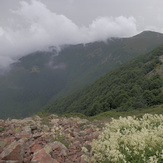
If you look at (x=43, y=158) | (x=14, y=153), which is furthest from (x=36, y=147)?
(x=43, y=158)

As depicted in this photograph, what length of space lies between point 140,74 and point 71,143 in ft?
229

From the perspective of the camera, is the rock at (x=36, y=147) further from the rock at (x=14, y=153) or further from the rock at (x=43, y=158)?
the rock at (x=43, y=158)

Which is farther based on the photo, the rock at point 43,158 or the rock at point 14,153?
the rock at point 14,153

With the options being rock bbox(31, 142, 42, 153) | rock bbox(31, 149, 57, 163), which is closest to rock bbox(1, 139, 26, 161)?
rock bbox(31, 142, 42, 153)

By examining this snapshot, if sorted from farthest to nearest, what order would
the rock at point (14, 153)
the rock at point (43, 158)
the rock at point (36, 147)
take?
the rock at point (36, 147) → the rock at point (14, 153) → the rock at point (43, 158)

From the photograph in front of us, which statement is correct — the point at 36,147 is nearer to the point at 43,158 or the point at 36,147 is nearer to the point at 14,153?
the point at 14,153

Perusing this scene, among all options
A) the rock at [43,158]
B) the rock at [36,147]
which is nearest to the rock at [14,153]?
Result: the rock at [36,147]

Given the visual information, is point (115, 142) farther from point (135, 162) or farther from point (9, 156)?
point (9, 156)

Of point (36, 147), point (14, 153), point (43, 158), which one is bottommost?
point (43, 158)

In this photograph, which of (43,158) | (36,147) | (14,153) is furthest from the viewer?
(36,147)

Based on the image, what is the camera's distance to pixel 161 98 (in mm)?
37562

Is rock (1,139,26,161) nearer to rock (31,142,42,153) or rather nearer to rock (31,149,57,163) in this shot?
rock (31,142,42,153)

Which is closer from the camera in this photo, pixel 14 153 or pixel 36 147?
pixel 14 153

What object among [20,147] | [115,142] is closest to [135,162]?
[115,142]
